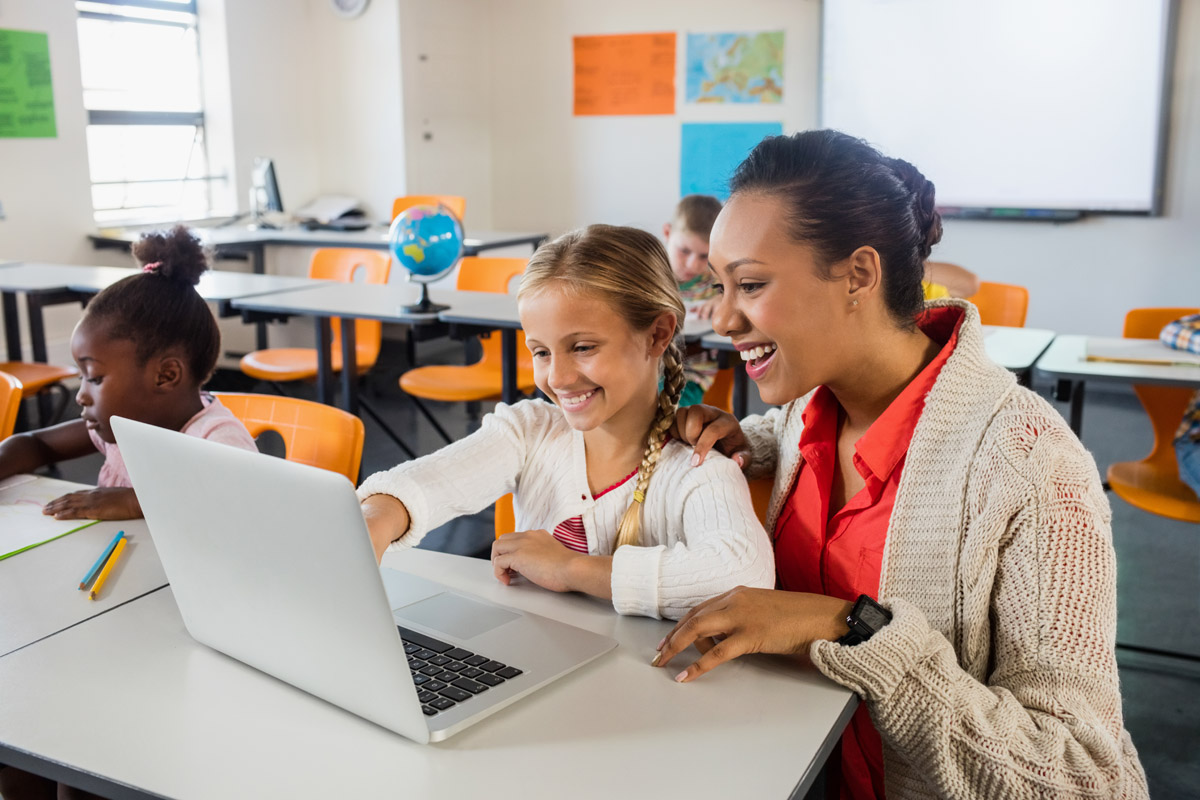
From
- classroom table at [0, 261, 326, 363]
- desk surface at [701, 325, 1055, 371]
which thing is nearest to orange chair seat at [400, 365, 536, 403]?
classroom table at [0, 261, 326, 363]

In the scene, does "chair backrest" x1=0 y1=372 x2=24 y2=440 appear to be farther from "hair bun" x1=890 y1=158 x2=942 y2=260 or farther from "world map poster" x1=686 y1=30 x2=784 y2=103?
"world map poster" x1=686 y1=30 x2=784 y2=103

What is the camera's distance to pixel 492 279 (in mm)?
4117

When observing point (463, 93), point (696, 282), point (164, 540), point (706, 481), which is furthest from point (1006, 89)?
point (164, 540)

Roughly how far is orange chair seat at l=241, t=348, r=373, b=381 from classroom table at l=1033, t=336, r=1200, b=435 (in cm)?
246

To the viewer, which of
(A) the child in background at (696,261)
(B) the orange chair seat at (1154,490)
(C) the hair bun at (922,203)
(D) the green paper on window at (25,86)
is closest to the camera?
(C) the hair bun at (922,203)

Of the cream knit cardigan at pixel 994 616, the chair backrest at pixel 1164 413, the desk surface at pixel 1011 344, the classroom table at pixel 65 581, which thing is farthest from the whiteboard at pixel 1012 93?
the classroom table at pixel 65 581

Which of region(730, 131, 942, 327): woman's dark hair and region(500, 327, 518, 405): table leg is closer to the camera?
region(730, 131, 942, 327): woman's dark hair

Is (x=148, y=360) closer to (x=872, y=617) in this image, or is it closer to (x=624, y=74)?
(x=872, y=617)

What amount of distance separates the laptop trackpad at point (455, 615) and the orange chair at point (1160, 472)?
1.91 metres

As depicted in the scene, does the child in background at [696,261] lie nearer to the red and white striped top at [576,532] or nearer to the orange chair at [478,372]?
the orange chair at [478,372]

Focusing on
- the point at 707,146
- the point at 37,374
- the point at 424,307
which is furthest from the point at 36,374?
the point at 707,146

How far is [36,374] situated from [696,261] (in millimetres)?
2373

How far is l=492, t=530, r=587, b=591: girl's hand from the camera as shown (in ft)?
3.73

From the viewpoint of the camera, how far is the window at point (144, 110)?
555 centimetres
